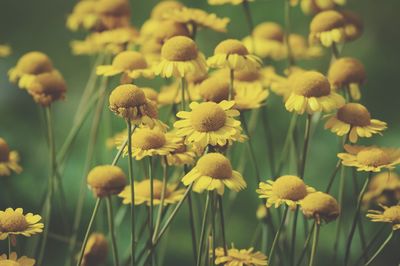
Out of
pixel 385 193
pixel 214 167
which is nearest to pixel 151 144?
pixel 214 167

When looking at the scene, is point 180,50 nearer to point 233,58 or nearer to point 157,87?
point 233,58

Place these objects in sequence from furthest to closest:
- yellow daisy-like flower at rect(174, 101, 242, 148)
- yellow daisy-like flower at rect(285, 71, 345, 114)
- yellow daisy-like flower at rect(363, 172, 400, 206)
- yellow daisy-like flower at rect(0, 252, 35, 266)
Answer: yellow daisy-like flower at rect(363, 172, 400, 206) < yellow daisy-like flower at rect(285, 71, 345, 114) < yellow daisy-like flower at rect(174, 101, 242, 148) < yellow daisy-like flower at rect(0, 252, 35, 266)

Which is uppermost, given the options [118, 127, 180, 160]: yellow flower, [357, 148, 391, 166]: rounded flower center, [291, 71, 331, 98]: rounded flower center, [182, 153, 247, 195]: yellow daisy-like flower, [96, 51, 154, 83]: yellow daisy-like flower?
[96, 51, 154, 83]: yellow daisy-like flower

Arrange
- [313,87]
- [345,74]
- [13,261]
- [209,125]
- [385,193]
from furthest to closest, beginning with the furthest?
[385,193]
[345,74]
[313,87]
[209,125]
[13,261]

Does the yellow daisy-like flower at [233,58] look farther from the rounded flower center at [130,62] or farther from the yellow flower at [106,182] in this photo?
the yellow flower at [106,182]

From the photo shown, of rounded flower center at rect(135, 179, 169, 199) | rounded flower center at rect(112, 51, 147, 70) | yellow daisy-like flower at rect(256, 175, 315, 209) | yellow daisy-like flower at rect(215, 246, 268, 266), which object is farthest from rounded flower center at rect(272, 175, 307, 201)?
rounded flower center at rect(112, 51, 147, 70)

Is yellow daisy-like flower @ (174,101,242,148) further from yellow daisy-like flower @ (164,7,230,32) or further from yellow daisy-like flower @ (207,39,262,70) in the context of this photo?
yellow daisy-like flower @ (164,7,230,32)
